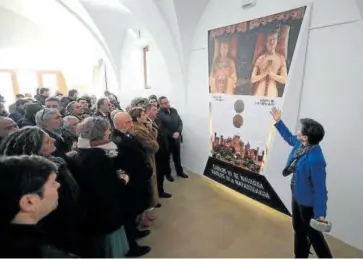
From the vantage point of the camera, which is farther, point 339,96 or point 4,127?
point 339,96

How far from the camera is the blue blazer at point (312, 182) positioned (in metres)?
1.98

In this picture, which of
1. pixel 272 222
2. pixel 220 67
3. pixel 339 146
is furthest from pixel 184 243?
pixel 220 67

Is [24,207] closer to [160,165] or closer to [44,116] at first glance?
[44,116]

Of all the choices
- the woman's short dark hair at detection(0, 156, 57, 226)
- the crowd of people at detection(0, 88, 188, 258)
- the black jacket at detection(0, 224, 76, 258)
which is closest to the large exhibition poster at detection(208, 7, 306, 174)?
the crowd of people at detection(0, 88, 188, 258)

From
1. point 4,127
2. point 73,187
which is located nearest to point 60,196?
point 73,187

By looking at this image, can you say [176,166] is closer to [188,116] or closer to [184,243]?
Answer: [188,116]

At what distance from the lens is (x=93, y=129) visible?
6.60 feet

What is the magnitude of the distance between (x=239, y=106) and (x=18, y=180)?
3.52 metres

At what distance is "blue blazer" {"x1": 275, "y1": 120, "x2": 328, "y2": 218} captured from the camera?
198cm

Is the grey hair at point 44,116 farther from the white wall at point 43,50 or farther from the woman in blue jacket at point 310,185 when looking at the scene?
the white wall at point 43,50

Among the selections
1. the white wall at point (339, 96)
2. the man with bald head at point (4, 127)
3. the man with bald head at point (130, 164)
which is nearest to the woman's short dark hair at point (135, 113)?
the man with bald head at point (130, 164)

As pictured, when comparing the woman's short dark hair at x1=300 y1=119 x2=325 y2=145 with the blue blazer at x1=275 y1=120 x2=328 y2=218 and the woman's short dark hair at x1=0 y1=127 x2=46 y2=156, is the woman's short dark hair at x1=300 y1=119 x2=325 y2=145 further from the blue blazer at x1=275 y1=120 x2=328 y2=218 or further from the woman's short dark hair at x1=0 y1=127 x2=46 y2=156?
the woman's short dark hair at x1=0 y1=127 x2=46 y2=156

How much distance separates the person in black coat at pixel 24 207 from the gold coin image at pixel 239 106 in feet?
11.0

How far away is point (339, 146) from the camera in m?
2.89
